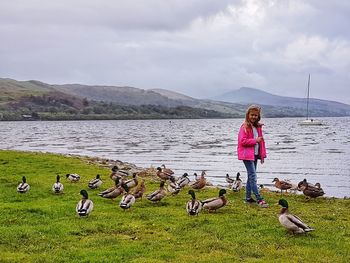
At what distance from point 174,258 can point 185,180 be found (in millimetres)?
12107

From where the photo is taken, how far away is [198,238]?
1373 cm

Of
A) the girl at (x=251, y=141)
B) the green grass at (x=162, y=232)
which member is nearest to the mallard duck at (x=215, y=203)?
the green grass at (x=162, y=232)

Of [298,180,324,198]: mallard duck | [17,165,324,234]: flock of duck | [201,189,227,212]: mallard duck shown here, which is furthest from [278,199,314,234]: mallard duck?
[298,180,324,198]: mallard duck

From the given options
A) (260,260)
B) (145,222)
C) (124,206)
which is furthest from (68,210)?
(260,260)

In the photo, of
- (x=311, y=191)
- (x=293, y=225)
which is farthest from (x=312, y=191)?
(x=293, y=225)

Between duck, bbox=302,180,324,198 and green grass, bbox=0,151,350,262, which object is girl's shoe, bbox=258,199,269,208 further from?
duck, bbox=302,180,324,198

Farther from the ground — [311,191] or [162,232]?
[311,191]

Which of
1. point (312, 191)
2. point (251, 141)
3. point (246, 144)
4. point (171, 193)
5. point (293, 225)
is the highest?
point (251, 141)

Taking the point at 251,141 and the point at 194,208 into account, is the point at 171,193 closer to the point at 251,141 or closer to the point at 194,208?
the point at 194,208

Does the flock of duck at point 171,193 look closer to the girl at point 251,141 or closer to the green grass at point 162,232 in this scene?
the green grass at point 162,232

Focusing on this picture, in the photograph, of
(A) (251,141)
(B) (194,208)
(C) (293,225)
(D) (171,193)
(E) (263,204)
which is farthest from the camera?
(D) (171,193)

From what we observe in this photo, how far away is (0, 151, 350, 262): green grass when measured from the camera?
39.6 feet

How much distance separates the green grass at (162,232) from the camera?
475 inches

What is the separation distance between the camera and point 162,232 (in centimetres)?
1444
